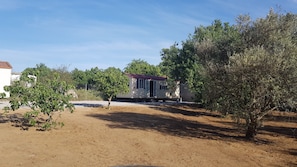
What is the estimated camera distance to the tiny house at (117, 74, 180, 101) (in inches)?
1281

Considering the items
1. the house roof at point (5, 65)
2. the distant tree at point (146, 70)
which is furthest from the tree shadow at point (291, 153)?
the distant tree at point (146, 70)

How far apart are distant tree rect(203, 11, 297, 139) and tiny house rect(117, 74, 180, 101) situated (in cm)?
2043

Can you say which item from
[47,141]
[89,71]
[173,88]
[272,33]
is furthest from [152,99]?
[89,71]

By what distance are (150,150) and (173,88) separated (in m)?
30.4

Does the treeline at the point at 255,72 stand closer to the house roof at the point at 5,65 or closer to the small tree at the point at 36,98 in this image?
the small tree at the point at 36,98

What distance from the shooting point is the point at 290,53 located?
1039 centimetres

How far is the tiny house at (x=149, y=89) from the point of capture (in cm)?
3253

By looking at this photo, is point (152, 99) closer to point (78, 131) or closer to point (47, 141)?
point (78, 131)

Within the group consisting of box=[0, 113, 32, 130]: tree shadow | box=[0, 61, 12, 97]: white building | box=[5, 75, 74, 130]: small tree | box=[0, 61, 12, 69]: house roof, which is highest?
box=[0, 61, 12, 69]: house roof

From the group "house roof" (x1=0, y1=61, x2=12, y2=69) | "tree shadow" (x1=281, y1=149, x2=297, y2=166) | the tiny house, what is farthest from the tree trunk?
"house roof" (x1=0, y1=61, x2=12, y2=69)

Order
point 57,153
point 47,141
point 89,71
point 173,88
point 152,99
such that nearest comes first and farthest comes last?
point 57,153 < point 47,141 < point 152,99 < point 173,88 < point 89,71

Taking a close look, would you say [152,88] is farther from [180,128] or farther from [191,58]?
[180,128]

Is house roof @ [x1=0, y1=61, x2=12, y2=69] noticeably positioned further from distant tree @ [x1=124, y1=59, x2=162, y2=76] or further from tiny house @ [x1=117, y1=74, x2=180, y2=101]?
distant tree @ [x1=124, y1=59, x2=162, y2=76]

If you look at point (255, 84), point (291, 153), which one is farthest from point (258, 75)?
point (291, 153)
